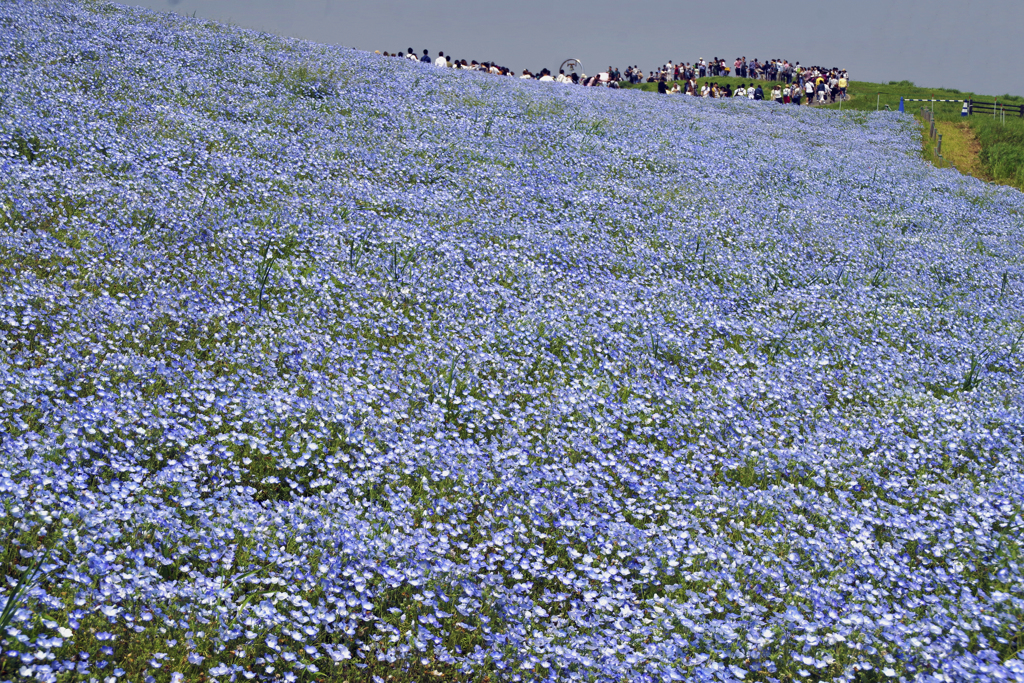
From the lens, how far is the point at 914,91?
207 feet

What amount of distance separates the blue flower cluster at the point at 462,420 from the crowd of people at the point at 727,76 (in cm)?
2402

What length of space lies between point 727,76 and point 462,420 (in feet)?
243

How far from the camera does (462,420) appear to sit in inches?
277

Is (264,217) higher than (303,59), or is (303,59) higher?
(303,59)

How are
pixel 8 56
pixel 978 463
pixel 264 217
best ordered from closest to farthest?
pixel 978 463 < pixel 264 217 < pixel 8 56

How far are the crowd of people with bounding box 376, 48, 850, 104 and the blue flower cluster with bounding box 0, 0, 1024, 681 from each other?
2402 centimetres

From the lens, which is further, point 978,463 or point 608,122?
point 608,122

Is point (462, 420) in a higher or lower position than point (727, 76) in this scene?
lower

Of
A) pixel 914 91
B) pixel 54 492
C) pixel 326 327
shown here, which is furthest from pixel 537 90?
pixel 914 91

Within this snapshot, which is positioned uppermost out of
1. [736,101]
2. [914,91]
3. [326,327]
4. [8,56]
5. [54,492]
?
[914,91]

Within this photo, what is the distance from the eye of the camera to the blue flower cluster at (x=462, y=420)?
4.49 m

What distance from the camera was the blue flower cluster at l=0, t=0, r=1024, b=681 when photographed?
14.7 feet

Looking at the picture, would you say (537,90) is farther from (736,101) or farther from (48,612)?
(48,612)

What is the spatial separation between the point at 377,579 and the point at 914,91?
240ft
